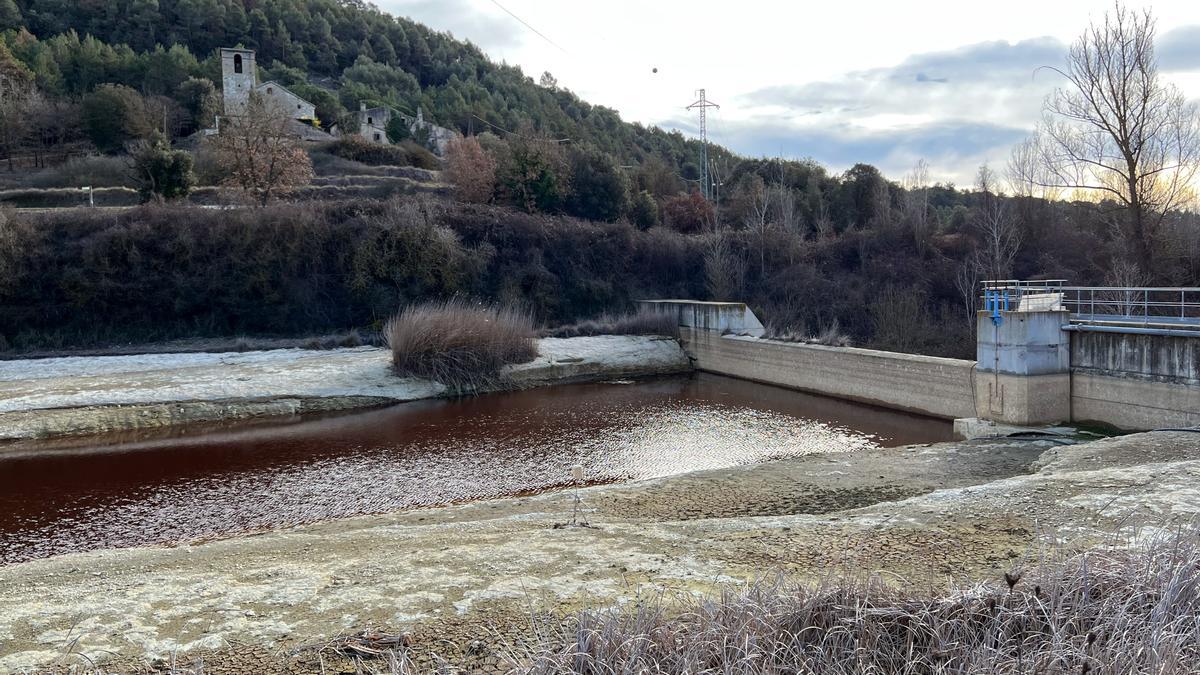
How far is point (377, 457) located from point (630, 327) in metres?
17.2

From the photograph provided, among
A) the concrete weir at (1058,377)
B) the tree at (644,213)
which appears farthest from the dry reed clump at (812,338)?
the tree at (644,213)

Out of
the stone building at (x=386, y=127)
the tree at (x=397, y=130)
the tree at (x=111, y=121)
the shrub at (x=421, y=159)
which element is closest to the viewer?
the tree at (x=111, y=121)

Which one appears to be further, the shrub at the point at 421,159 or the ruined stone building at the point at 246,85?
the ruined stone building at the point at 246,85

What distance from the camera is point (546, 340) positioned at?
2905 cm

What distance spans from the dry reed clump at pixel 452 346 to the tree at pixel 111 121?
37.3 m

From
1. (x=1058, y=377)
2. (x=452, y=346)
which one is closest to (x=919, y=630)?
(x=1058, y=377)

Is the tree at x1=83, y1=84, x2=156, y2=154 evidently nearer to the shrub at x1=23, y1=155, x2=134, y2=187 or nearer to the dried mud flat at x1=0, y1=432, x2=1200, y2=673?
the shrub at x1=23, y1=155, x2=134, y2=187

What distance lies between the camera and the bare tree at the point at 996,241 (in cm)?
3148

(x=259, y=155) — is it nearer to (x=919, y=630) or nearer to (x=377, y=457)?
(x=377, y=457)

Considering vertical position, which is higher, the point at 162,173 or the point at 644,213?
the point at 162,173

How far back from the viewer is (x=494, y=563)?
6406mm

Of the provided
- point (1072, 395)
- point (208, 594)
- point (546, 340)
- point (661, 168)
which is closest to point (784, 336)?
point (546, 340)

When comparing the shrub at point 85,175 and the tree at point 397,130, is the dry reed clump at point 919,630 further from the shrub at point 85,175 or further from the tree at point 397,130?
the tree at point 397,130

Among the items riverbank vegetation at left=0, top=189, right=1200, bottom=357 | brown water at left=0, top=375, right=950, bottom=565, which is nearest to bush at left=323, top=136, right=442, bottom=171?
riverbank vegetation at left=0, top=189, right=1200, bottom=357
